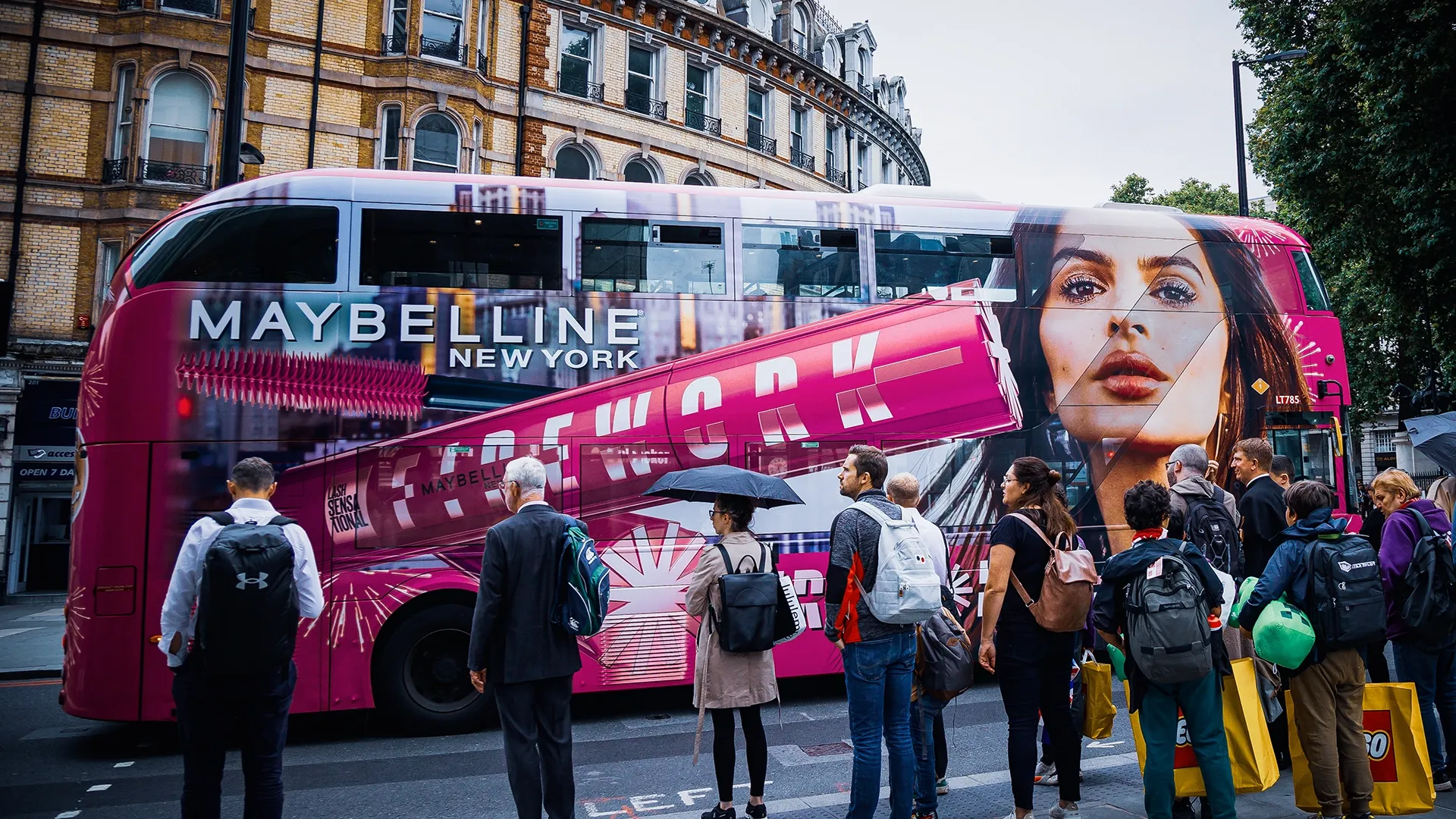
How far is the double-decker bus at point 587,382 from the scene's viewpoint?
6.97 meters

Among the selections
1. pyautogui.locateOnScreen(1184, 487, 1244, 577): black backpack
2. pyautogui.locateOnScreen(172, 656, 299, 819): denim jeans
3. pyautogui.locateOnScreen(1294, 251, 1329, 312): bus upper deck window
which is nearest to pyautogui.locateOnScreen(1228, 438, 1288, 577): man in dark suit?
pyautogui.locateOnScreen(1184, 487, 1244, 577): black backpack

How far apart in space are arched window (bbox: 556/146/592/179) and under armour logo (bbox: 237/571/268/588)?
63.8ft

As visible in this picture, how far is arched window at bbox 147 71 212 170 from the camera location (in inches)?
755

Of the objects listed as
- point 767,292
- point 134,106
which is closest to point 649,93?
point 134,106

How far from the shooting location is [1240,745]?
4.83 metres

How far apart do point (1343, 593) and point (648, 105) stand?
22.0m

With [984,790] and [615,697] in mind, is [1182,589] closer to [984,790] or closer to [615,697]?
[984,790]

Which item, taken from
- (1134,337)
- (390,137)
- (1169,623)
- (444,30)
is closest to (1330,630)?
(1169,623)

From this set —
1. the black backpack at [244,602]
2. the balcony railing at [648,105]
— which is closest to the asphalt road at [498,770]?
the black backpack at [244,602]

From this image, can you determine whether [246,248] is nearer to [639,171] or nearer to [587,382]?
[587,382]

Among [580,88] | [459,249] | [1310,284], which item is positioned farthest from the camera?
[580,88]

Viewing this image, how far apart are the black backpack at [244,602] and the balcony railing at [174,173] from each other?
1797cm

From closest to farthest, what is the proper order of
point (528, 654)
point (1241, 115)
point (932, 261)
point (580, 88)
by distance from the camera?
point (528, 654) → point (932, 261) → point (1241, 115) → point (580, 88)

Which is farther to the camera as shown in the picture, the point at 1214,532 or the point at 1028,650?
the point at 1214,532
